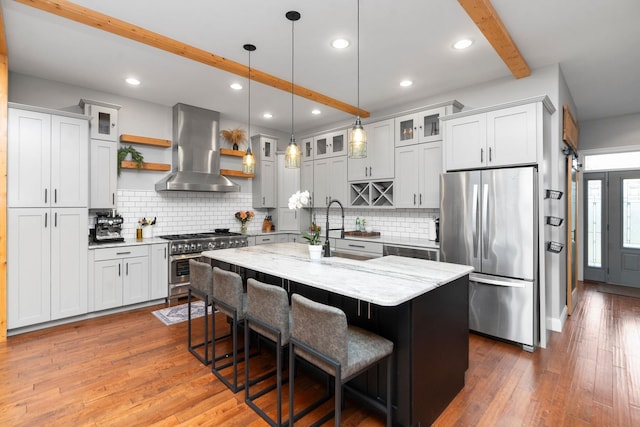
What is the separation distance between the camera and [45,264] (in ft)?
11.5

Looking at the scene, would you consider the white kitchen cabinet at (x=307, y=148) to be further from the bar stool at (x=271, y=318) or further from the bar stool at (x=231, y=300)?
the bar stool at (x=271, y=318)

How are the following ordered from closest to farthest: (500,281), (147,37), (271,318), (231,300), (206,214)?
(271,318) → (231,300) → (147,37) → (500,281) → (206,214)

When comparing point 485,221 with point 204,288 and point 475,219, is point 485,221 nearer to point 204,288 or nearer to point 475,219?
point 475,219

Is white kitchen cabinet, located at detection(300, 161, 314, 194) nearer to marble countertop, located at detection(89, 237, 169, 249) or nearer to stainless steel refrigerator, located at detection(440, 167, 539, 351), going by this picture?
marble countertop, located at detection(89, 237, 169, 249)

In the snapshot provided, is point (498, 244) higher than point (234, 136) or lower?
lower

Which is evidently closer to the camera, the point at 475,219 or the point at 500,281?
the point at 500,281

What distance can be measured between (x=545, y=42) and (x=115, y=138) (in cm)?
506

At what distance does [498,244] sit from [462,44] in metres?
2.02

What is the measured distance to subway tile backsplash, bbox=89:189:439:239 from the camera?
4.68 metres

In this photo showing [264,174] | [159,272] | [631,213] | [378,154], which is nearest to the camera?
[159,272]

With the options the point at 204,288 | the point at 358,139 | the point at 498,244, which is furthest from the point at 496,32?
the point at 204,288

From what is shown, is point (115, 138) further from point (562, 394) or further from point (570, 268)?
point (570, 268)

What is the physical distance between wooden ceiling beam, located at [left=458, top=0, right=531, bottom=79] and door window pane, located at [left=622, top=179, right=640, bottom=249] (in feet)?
11.8

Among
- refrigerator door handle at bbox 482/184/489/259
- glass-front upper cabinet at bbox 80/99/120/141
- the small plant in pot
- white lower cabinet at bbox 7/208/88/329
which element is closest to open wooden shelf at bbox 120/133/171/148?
the small plant in pot
